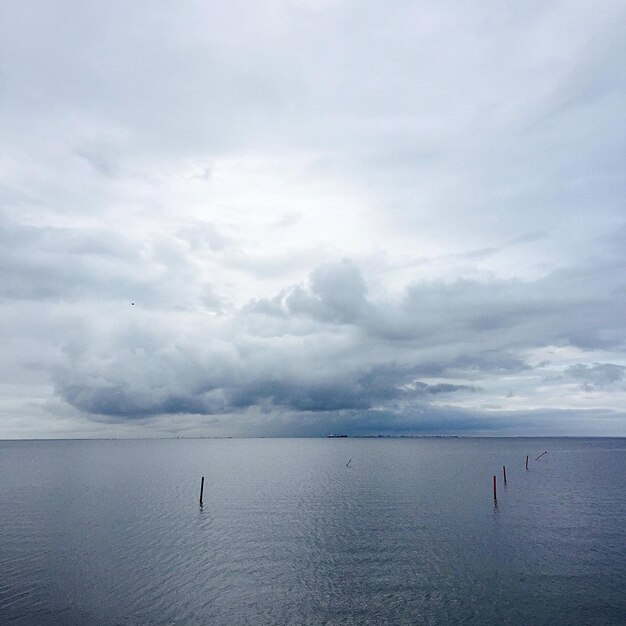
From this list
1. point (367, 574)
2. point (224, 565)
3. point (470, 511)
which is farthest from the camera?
point (470, 511)

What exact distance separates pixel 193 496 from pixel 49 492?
3063 cm

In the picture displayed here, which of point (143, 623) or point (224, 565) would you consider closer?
point (143, 623)

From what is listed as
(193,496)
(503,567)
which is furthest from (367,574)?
(193,496)

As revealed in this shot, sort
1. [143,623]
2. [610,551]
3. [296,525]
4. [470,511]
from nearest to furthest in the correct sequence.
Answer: [143,623] → [610,551] → [296,525] → [470,511]

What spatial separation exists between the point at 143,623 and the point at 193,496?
6283 cm

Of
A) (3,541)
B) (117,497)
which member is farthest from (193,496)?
(3,541)

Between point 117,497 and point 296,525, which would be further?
point 117,497

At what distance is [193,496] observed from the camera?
93.2 meters

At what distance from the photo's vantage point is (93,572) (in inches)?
1743

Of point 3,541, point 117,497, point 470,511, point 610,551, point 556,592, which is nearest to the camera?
point 556,592

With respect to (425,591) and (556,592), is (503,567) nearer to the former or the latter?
(556,592)

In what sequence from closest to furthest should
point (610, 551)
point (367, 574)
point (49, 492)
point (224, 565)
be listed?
1. point (367, 574)
2. point (224, 565)
3. point (610, 551)
4. point (49, 492)

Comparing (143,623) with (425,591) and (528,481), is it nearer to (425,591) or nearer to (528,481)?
(425,591)

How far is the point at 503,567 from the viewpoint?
45406mm
